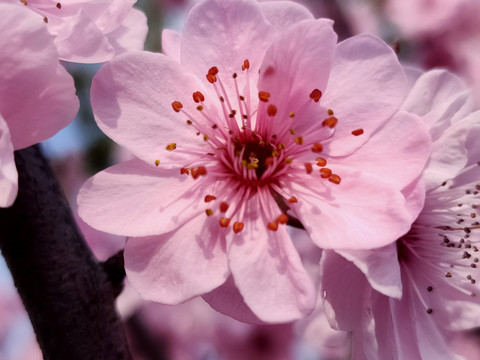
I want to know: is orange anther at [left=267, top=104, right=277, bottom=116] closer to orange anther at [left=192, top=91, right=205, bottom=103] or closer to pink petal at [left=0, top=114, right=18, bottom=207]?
orange anther at [left=192, top=91, right=205, bottom=103]

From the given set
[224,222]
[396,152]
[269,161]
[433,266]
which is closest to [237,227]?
[224,222]

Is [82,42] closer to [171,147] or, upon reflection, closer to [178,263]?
[171,147]

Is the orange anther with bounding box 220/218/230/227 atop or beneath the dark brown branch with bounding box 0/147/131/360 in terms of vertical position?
atop

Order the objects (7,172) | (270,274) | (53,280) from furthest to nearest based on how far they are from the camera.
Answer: (53,280), (270,274), (7,172)

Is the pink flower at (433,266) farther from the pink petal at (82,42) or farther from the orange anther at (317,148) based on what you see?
the pink petal at (82,42)

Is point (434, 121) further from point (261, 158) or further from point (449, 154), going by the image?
point (261, 158)

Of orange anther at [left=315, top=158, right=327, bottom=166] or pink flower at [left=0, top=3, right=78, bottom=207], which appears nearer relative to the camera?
pink flower at [left=0, top=3, right=78, bottom=207]

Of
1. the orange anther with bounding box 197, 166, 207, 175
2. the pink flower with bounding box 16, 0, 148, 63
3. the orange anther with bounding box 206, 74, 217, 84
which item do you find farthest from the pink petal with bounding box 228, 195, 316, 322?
the pink flower with bounding box 16, 0, 148, 63

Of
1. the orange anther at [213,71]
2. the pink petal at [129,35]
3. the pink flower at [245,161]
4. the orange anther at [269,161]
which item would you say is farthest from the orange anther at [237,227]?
the pink petal at [129,35]
